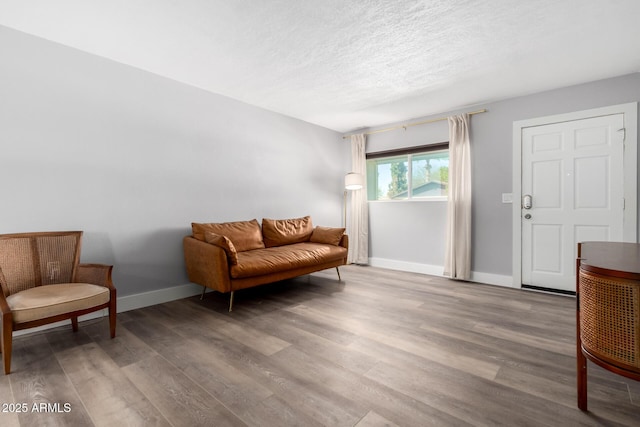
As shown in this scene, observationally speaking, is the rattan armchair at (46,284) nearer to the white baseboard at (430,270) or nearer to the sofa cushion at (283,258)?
the sofa cushion at (283,258)

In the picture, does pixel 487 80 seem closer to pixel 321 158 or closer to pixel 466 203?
pixel 466 203

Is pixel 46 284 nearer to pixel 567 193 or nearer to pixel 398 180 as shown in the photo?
pixel 398 180

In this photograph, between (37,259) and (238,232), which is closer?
(37,259)

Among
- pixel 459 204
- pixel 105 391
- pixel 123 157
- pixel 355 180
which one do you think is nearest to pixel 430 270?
pixel 459 204

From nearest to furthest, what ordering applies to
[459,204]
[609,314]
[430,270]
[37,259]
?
1. [609,314]
2. [37,259]
3. [459,204]
4. [430,270]

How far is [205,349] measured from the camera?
83.4 inches

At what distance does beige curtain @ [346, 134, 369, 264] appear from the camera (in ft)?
17.0

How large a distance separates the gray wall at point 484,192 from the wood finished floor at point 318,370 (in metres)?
1.08

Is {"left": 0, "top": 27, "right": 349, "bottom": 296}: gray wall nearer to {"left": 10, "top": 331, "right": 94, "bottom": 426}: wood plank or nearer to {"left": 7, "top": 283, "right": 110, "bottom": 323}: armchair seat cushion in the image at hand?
{"left": 7, "top": 283, "right": 110, "bottom": 323}: armchair seat cushion

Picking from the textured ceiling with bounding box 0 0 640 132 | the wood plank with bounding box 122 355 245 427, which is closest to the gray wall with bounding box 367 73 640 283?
the textured ceiling with bounding box 0 0 640 132

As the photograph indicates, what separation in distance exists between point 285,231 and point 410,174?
2288mm

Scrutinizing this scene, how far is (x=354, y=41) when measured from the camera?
8.08 feet

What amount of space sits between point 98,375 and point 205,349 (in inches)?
24.5

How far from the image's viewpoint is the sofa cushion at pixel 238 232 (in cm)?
327
